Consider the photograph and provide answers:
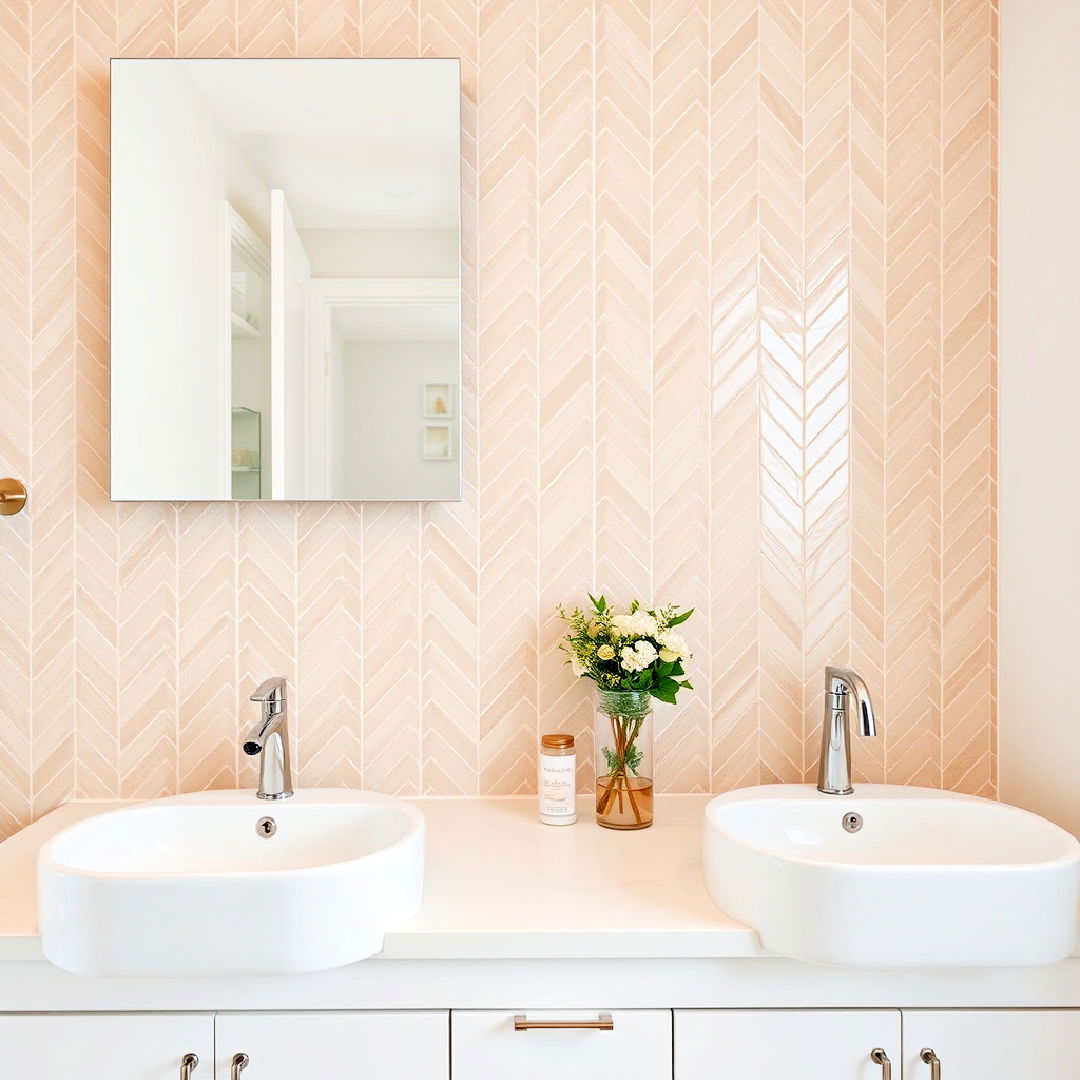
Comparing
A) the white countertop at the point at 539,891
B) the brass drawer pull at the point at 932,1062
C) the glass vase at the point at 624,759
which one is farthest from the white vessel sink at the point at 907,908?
the glass vase at the point at 624,759

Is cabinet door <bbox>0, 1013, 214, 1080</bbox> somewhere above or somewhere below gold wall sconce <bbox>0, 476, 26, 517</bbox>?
below

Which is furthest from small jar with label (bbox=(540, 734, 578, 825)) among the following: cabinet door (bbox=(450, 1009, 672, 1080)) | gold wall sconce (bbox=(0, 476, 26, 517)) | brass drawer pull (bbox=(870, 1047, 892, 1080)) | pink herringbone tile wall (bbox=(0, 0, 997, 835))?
gold wall sconce (bbox=(0, 476, 26, 517))

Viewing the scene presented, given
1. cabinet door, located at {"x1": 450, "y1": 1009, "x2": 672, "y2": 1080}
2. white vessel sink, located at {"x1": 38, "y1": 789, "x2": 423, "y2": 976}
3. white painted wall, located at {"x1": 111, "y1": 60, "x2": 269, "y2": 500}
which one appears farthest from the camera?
white painted wall, located at {"x1": 111, "y1": 60, "x2": 269, "y2": 500}

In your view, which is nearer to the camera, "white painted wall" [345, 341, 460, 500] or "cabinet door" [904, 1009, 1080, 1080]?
"cabinet door" [904, 1009, 1080, 1080]

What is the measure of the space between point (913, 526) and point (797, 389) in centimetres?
33

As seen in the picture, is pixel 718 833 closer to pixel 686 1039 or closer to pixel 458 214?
pixel 686 1039

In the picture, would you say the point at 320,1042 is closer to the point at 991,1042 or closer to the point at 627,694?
the point at 627,694

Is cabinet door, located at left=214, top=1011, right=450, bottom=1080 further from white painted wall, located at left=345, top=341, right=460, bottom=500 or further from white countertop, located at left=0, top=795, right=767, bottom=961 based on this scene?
white painted wall, located at left=345, top=341, right=460, bottom=500

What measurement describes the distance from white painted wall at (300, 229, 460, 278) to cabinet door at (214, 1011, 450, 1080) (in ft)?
3.75

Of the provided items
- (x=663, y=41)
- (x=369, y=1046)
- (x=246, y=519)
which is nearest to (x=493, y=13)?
(x=663, y=41)

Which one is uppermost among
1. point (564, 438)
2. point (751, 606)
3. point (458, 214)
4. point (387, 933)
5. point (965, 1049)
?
point (458, 214)

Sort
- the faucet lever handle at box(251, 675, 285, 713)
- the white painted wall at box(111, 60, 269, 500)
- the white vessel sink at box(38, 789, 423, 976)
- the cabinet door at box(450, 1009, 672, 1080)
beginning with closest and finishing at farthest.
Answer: the white vessel sink at box(38, 789, 423, 976)
the cabinet door at box(450, 1009, 672, 1080)
the faucet lever handle at box(251, 675, 285, 713)
the white painted wall at box(111, 60, 269, 500)

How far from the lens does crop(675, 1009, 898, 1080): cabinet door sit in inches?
44.6

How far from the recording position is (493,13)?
1554 mm
